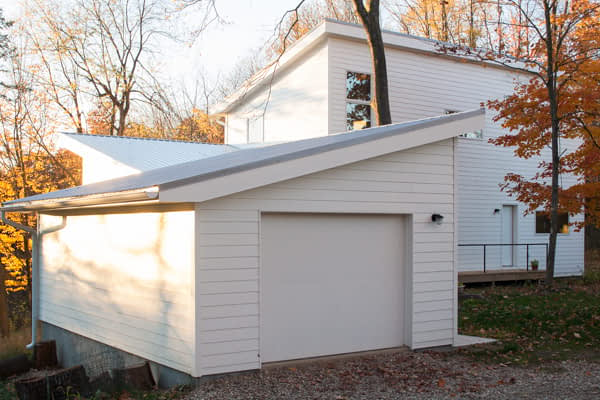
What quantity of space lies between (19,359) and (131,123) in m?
19.3

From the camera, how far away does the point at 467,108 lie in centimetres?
1675

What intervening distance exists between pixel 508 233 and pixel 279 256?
1224 cm

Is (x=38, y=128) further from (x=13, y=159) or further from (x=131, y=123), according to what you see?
(x=131, y=123)

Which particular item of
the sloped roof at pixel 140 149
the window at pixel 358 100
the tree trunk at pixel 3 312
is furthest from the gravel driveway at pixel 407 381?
the tree trunk at pixel 3 312

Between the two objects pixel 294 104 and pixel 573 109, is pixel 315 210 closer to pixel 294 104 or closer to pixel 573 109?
pixel 294 104

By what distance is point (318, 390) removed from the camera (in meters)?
6.23

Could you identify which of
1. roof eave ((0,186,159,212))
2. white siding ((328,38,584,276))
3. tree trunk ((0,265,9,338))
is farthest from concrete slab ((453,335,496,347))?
tree trunk ((0,265,9,338))

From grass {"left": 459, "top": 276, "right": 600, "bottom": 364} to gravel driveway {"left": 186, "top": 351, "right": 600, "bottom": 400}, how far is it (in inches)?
27.4

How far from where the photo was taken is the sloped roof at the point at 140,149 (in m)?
13.7

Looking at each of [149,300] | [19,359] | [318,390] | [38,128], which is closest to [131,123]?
[38,128]

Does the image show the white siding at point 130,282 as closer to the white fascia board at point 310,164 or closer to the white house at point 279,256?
the white house at point 279,256

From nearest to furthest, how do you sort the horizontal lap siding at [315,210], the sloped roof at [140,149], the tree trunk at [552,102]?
the horizontal lap siding at [315,210] < the tree trunk at [552,102] < the sloped roof at [140,149]

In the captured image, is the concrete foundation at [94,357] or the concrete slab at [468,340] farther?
the concrete slab at [468,340]

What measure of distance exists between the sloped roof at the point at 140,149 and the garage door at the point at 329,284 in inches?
256
